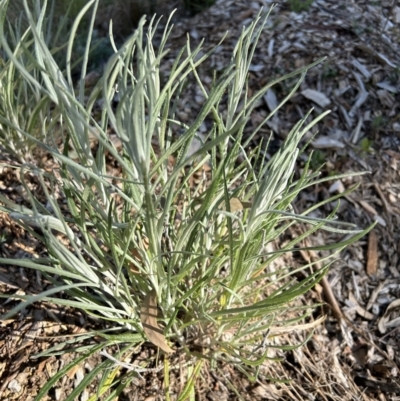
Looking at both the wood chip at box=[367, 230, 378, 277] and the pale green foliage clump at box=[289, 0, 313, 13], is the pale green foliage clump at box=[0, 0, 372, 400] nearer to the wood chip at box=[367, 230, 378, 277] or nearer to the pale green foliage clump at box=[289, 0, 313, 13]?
the wood chip at box=[367, 230, 378, 277]

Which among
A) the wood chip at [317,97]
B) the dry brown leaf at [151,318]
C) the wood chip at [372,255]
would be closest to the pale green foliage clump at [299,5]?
the wood chip at [317,97]

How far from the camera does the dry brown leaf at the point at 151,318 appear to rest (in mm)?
1012

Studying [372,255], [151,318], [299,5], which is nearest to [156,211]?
[151,318]

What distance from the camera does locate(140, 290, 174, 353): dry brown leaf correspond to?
101 cm

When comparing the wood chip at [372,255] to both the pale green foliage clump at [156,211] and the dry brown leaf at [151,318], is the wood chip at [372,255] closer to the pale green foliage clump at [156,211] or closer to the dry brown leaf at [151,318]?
the pale green foliage clump at [156,211]

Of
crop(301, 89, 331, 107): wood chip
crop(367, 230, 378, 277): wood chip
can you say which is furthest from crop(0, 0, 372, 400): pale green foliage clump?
crop(301, 89, 331, 107): wood chip

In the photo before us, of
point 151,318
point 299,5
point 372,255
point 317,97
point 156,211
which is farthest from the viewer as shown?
point 299,5

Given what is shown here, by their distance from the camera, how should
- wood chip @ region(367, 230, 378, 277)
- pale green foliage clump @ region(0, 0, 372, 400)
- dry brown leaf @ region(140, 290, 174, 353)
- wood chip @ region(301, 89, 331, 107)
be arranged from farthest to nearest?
wood chip @ region(301, 89, 331, 107), wood chip @ region(367, 230, 378, 277), dry brown leaf @ region(140, 290, 174, 353), pale green foliage clump @ region(0, 0, 372, 400)

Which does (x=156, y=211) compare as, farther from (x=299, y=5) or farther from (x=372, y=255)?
(x=299, y=5)

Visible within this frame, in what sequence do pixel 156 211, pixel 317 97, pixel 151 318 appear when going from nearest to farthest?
1. pixel 156 211
2. pixel 151 318
3. pixel 317 97

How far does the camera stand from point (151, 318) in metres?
1.01

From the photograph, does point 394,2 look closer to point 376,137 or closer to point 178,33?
point 376,137

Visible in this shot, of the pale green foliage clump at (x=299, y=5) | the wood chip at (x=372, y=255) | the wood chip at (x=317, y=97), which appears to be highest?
the pale green foliage clump at (x=299, y=5)

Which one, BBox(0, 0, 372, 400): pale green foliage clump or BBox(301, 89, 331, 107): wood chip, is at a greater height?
BBox(0, 0, 372, 400): pale green foliage clump
